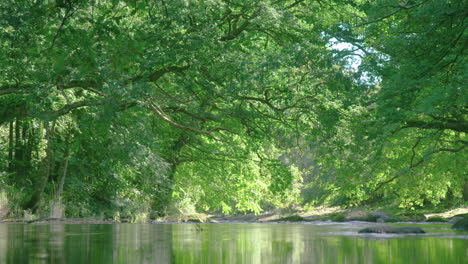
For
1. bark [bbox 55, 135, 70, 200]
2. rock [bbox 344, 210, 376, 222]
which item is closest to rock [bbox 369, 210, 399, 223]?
rock [bbox 344, 210, 376, 222]

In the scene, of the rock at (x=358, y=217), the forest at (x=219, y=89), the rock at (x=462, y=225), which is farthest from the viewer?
the rock at (x=358, y=217)

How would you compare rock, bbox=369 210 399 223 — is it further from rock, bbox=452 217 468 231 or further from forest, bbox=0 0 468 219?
rock, bbox=452 217 468 231

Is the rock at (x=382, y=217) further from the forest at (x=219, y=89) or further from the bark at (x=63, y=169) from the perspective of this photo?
the bark at (x=63, y=169)

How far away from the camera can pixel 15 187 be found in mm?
19516

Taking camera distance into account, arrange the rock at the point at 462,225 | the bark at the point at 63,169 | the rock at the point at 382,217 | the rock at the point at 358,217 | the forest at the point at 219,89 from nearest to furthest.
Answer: the forest at the point at 219,89
the rock at the point at 462,225
the bark at the point at 63,169
the rock at the point at 382,217
the rock at the point at 358,217

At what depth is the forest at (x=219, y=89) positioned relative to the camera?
9.83 m

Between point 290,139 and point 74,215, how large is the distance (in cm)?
874

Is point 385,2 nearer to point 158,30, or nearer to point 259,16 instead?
point 259,16

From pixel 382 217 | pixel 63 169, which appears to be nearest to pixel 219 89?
pixel 63 169

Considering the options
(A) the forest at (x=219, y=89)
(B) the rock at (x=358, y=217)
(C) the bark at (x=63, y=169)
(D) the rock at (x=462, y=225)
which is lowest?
(B) the rock at (x=358, y=217)

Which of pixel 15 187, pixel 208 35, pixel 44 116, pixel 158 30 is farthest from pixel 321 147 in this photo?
pixel 15 187

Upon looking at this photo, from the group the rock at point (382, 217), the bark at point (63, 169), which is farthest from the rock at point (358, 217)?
the bark at point (63, 169)

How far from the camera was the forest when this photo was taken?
32.2 feet

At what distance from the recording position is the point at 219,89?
13555mm
